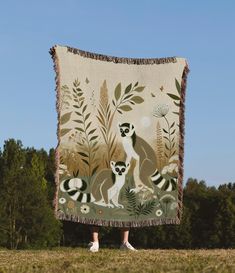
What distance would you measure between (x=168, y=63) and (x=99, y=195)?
4.30 meters

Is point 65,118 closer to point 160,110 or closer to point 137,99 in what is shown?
point 137,99

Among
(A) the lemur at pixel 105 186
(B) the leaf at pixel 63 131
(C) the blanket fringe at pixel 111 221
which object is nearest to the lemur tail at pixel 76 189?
(A) the lemur at pixel 105 186

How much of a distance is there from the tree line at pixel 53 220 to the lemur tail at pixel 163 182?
166 ft

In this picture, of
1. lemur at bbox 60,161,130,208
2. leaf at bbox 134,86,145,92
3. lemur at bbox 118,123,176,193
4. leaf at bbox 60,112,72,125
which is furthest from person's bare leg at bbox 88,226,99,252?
leaf at bbox 134,86,145,92

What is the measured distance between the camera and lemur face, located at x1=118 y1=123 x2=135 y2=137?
18.7m

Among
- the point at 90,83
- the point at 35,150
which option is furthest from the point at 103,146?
the point at 35,150

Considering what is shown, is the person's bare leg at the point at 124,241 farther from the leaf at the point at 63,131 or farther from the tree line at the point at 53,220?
the tree line at the point at 53,220

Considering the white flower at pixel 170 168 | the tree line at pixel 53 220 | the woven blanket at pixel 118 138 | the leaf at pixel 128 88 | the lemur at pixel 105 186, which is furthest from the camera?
the tree line at pixel 53 220

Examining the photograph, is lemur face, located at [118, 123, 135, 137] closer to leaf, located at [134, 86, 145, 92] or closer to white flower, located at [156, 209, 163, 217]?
leaf, located at [134, 86, 145, 92]

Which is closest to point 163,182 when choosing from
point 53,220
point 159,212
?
point 159,212

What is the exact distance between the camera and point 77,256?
613 inches

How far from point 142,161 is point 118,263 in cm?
496

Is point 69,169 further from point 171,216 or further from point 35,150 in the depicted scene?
point 35,150

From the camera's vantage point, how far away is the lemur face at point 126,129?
Answer: 61.3 feet
